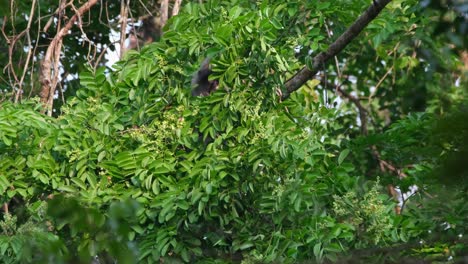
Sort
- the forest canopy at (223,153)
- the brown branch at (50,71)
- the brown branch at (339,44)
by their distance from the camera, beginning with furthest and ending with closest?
the brown branch at (50,71) → the brown branch at (339,44) → the forest canopy at (223,153)

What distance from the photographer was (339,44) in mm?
4988

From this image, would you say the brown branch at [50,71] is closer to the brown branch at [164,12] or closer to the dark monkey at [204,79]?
the brown branch at [164,12]

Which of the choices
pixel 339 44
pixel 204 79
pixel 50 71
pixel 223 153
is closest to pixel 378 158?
pixel 339 44

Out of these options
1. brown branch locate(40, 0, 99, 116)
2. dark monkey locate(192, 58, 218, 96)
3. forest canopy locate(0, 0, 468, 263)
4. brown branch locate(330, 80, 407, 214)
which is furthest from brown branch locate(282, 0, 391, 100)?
brown branch locate(40, 0, 99, 116)

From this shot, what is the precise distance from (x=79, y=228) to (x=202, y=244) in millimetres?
3179

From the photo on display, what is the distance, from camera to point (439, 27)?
1.68m

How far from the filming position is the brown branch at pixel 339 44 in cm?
471

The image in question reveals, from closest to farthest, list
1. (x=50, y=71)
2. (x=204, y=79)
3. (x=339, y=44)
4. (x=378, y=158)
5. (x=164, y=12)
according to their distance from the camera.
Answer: (x=339, y=44)
(x=204, y=79)
(x=50, y=71)
(x=164, y=12)
(x=378, y=158)

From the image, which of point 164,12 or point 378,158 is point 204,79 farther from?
point 378,158

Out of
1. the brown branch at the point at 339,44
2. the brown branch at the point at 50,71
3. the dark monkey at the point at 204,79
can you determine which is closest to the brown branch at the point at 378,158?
the brown branch at the point at 339,44

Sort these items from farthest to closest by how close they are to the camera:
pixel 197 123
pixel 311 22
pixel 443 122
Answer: pixel 311 22 < pixel 197 123 < pixel 443 122

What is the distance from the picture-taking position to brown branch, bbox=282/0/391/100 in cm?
471

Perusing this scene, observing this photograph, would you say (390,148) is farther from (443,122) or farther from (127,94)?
(443,122)

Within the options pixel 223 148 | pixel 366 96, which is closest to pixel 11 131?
pixel 223 148
